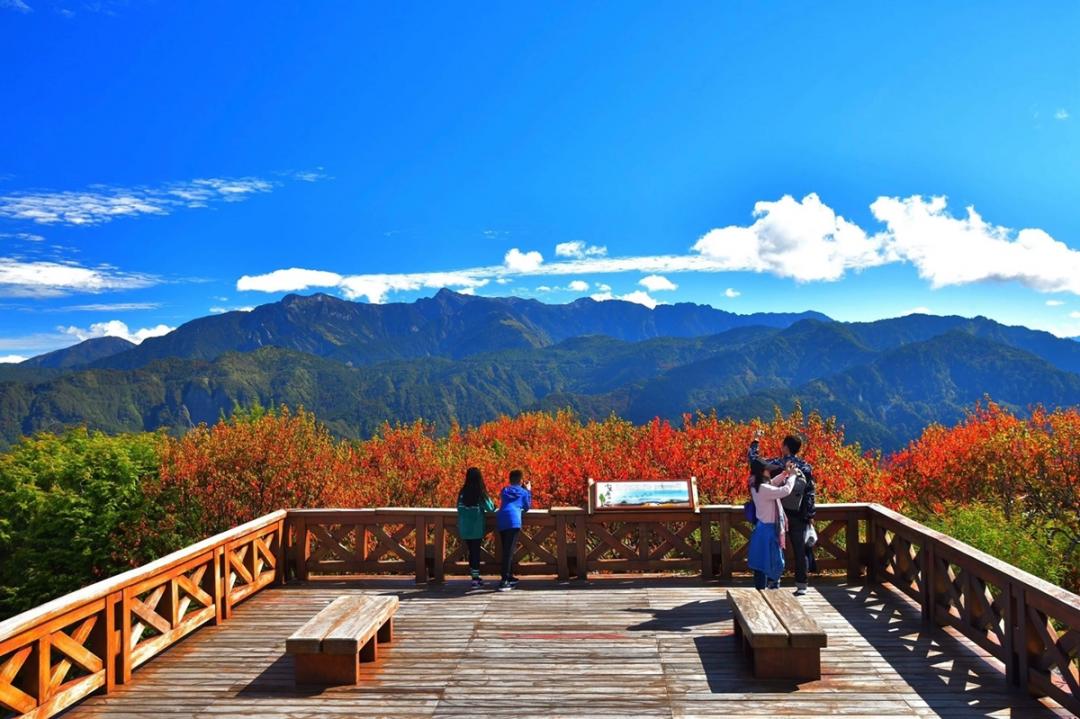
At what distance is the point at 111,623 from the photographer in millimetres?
6363

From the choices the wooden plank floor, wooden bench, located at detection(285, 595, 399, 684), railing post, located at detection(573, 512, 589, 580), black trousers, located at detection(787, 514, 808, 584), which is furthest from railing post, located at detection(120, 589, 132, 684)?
black trousers, located at detection(787, 514, 808, 584)

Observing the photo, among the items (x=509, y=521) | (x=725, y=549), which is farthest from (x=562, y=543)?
(x=725, y=549)

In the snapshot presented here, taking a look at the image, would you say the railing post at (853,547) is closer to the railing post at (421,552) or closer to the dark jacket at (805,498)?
the dark jacket at (805,498)

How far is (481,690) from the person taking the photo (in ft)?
20.3

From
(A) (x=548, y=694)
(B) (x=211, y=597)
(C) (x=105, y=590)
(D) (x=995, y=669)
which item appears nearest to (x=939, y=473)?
(D) (x=995, y=669)

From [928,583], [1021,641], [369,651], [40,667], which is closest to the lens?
[40,667]

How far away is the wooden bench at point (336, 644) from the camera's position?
6109 millimetres

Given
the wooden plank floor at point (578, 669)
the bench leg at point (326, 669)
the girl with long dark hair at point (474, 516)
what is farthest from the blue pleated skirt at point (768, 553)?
the bench leg at point (326, 669)

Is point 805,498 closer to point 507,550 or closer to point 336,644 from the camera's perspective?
point 507,550

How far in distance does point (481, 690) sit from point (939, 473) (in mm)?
16351

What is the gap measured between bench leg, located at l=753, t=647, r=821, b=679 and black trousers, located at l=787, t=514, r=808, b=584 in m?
2.61

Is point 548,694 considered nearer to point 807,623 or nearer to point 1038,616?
point 807,623

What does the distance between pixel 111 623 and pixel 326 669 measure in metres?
1.97

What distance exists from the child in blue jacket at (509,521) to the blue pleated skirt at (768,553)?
2942 mm
